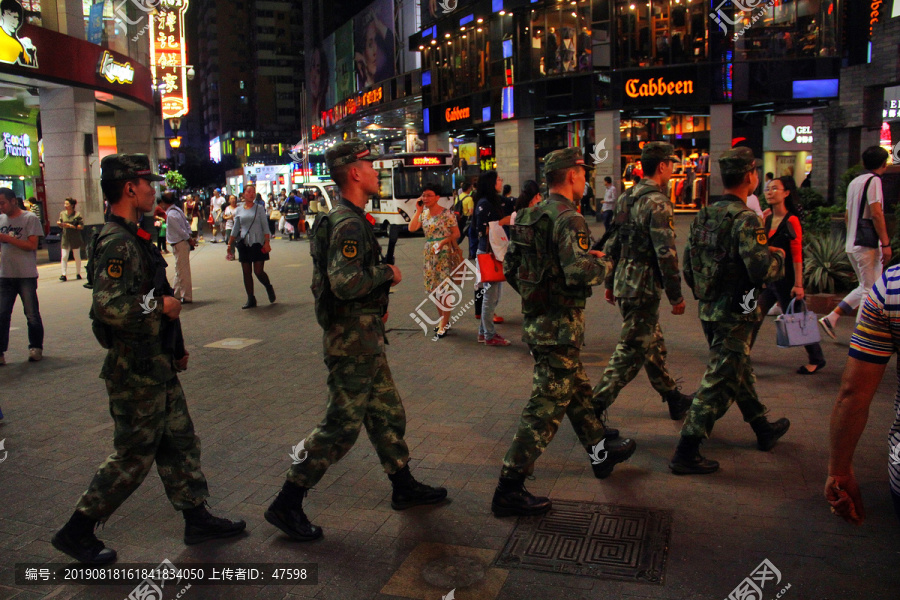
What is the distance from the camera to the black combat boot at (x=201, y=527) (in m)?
3.94

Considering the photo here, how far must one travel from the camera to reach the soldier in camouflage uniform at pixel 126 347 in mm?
3580

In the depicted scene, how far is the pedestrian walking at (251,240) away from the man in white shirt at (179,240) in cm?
75

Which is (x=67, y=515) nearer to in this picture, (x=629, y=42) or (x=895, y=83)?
(x=895, y=83)

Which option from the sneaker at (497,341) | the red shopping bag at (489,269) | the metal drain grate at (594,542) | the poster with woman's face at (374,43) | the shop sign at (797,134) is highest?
the poster with woman's face at (374,43)

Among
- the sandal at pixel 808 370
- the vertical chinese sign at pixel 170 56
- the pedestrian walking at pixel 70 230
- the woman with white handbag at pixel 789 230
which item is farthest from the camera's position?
the vertical chinese sign at pixel 170 56

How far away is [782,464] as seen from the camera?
4.70 m

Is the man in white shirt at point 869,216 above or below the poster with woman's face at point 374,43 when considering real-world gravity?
below

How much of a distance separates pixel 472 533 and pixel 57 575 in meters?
2.10

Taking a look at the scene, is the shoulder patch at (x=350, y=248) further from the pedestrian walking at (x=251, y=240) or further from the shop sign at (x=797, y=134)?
the shop sign at (x=797, y=134)

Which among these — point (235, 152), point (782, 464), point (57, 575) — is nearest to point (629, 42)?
point (782, 464)

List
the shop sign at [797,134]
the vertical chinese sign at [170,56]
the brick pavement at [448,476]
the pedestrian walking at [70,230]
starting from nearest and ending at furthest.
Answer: the brick pavement at [448,476] < the pedestrian walking at [70,230] < the shop sign at [797,134] < the vertical chinese sign at [170,56]

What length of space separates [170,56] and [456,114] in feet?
44.7

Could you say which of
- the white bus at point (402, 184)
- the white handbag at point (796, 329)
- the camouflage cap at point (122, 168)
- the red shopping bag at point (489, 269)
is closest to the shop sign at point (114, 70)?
the white bus at point (402, 184)

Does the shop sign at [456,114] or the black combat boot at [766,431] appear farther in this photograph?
the shop sign at [456,114]
